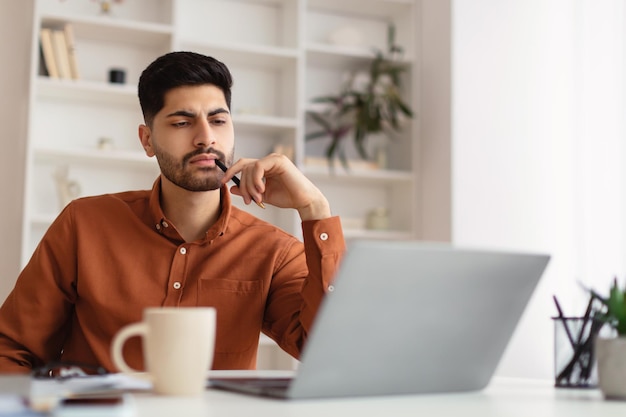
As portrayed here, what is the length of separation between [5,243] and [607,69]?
8.92 feet

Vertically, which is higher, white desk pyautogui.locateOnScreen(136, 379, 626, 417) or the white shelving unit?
the white shelving unit

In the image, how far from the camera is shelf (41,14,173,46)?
3580mm

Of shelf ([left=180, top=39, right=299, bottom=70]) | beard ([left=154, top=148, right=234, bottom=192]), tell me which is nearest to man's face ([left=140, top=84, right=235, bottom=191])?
beard ([left=154, top=148, right=234, bottom=192])

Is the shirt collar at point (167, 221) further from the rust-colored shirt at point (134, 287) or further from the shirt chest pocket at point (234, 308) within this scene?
the shirt chest pocket at point (234, 308)

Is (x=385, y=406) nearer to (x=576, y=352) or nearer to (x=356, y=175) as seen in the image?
(x=576, y=352)

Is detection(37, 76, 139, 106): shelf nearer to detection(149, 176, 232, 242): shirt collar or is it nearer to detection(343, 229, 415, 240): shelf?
detection(343, 229, 415, 240): shelf

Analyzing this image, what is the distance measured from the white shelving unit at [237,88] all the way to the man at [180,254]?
71.5 inches

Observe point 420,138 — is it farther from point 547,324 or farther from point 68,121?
point 68,121

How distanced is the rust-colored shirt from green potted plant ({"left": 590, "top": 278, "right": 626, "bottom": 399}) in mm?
672

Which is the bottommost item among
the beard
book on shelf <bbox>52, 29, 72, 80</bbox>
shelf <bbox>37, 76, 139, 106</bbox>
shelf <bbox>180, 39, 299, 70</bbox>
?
the beard

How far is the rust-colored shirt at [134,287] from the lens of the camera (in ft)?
5.39

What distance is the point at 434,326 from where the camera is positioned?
3.02ft

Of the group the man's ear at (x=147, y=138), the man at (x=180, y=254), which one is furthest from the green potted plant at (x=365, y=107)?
the man at (x=180, y=254)

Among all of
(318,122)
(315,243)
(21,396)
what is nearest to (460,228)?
(318,122)
